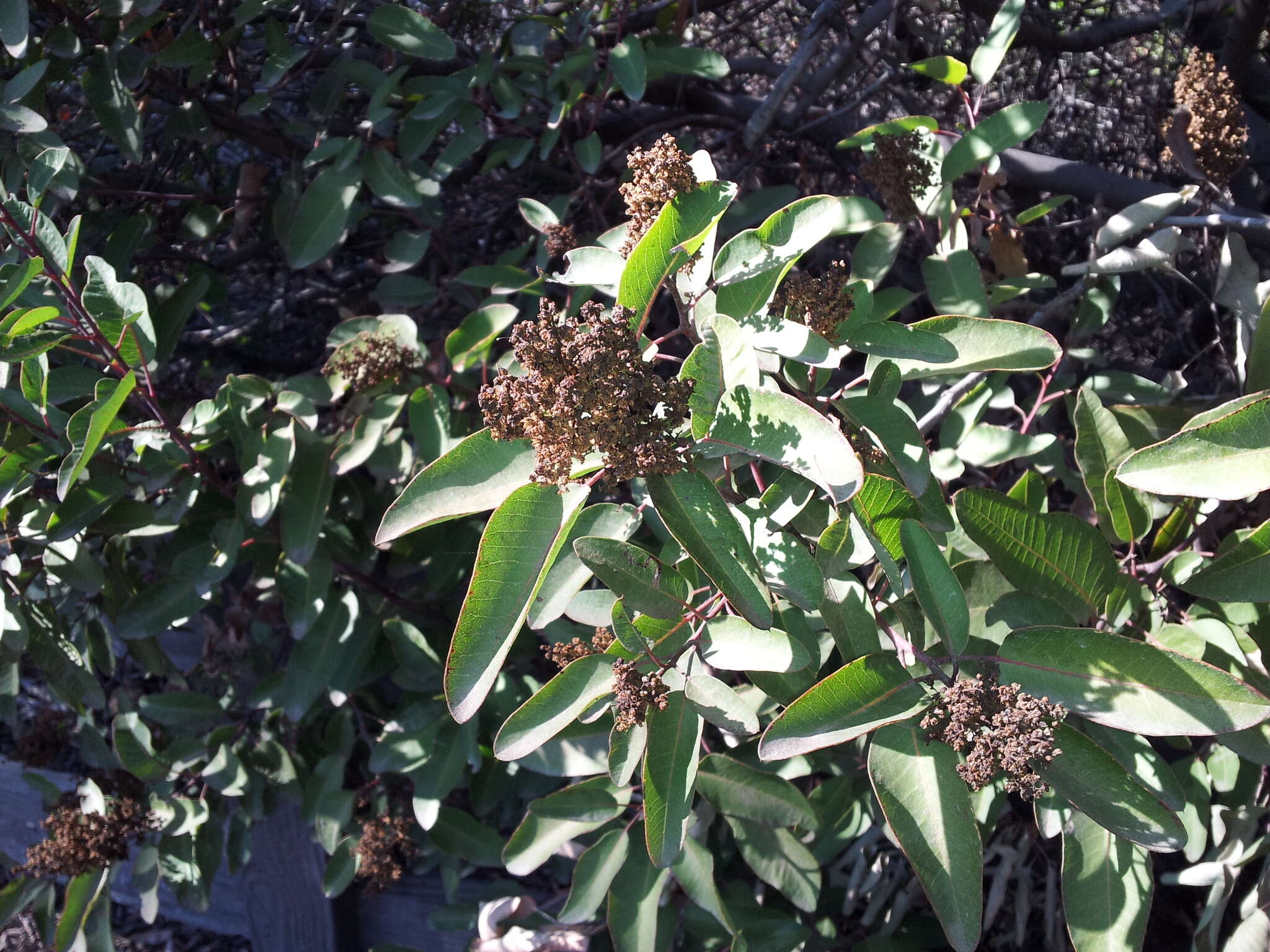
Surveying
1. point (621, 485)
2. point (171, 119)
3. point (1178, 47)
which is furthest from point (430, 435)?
point (1178, 47)

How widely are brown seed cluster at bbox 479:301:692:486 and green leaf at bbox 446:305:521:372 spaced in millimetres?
724

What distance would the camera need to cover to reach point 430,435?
5.65 ft

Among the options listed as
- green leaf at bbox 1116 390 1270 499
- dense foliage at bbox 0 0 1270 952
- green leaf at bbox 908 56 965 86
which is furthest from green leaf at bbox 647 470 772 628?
green leaf at bbox 908 56 965 86

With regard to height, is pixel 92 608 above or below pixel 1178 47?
below

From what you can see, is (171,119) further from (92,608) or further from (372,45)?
(92,608)

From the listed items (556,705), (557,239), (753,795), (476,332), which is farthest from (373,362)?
(753,795)

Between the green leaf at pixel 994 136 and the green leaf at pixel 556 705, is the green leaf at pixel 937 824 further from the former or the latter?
the green leaf at pixel 994 136

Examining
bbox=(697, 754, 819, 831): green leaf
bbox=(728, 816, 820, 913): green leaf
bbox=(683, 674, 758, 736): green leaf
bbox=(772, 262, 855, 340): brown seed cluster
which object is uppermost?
bbox=(772, 262, 855, 340): brown seed cluster

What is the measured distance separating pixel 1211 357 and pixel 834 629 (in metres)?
1.40

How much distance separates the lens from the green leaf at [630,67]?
1.79m

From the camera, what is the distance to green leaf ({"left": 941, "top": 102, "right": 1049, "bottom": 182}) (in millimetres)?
1626

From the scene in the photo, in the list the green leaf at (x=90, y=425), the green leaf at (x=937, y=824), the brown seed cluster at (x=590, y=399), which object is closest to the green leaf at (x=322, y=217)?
the green leaf at (x=90, y=425)

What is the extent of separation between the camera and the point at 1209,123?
1.66 m

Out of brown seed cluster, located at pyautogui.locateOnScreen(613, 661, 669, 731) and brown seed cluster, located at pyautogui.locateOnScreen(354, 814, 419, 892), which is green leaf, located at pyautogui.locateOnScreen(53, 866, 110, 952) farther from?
brown seed cluster, located at pyautogui.locateOnScreen(613, 661, 669, 731)
